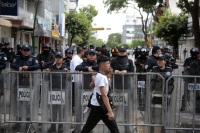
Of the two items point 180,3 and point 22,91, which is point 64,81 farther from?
point 180,3

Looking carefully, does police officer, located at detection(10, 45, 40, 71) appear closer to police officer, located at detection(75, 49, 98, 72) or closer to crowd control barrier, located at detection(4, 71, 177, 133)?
crowd control barrier, located at detection(4, 71, 177, 133)

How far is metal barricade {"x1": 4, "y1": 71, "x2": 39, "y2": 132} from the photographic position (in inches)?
279

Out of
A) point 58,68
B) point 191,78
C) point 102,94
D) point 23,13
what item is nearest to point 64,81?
point 58,68

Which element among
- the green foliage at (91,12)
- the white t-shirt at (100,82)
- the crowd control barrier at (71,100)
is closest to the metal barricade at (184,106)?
the crowd control barrier at (71,100)

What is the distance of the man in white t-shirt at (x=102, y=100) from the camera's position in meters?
5.28

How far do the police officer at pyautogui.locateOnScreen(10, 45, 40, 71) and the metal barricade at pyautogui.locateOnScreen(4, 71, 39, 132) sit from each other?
54cm

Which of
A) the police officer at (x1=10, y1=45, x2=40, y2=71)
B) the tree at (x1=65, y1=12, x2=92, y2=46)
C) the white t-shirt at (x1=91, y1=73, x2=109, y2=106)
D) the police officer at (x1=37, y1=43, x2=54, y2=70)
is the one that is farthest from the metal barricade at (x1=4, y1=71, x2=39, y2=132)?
the tree at (x1=65, y1=12, x2=92, y2=46)

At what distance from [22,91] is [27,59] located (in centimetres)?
98

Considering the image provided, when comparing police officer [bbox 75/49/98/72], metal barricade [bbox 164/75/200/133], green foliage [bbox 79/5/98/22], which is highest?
green foliage [bbox 79/5/98/22]

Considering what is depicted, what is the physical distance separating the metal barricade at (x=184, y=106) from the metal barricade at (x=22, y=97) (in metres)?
2.66

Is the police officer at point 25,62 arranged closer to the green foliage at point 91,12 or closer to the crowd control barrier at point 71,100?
the crowd control barrier at point 71,100

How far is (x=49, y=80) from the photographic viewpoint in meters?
7.03

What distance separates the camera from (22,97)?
23.5 feet

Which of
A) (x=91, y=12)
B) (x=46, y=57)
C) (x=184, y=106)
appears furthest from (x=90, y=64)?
(x=91, y=12)
